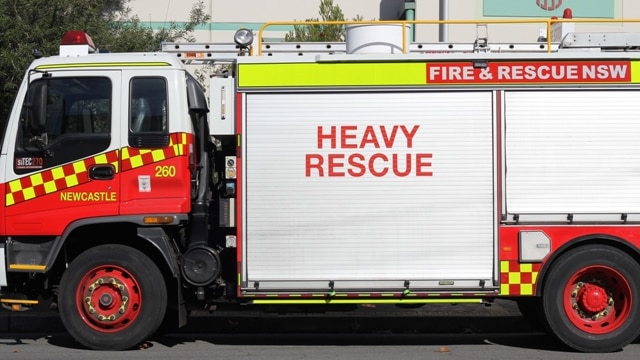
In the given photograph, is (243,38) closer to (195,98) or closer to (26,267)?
(195,98)

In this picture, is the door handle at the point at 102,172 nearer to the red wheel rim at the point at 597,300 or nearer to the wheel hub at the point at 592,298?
the red wheel rim at the point at 597,300

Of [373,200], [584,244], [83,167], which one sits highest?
[83,167]

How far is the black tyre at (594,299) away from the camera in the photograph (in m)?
7.25

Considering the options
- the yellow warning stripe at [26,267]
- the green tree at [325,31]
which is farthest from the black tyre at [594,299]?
the green tree at [325,31]

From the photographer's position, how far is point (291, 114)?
737 cm

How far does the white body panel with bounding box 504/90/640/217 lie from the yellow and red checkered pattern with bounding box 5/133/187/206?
10.0ft

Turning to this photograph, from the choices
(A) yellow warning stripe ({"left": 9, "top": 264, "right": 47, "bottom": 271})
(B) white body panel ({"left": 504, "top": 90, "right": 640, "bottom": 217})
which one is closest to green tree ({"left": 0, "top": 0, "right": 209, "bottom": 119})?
(A) yellow warning stripe ({"left": 9, "top": 264, "right": 47, "bottom": 271})

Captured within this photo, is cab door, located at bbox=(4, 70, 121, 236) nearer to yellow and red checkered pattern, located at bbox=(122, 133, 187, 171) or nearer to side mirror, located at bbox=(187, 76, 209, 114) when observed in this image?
yellow and red checkered pattern, located at bbox=(122, 133, 187, 171)

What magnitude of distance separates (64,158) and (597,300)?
505 centimetres

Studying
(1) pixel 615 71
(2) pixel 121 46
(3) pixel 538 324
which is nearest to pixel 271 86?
(1) pixel 615 71

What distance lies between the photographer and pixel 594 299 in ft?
24.1

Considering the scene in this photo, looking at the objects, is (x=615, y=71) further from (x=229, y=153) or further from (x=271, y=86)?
(x=229, y=153)

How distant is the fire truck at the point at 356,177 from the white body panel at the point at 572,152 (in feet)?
0.04

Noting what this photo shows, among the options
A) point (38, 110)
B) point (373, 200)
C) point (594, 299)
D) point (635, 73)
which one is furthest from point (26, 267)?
point (635, 73)
